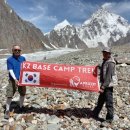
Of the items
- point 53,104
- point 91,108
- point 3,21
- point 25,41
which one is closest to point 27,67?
point 53,104

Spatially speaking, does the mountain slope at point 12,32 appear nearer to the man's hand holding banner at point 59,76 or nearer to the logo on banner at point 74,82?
the man's hand holding banner at point 59,76

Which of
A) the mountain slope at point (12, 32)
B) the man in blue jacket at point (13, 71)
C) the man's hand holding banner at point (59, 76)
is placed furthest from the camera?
the mountain slope at point (12, 32)

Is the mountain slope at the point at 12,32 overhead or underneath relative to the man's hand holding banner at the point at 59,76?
overhead

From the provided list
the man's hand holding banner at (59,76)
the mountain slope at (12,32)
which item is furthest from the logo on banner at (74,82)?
the mountain slope at (12,32)

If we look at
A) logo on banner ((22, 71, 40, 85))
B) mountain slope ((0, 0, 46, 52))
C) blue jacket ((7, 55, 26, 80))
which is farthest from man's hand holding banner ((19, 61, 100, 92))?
mountain slope ((0, 0, 46, 52))

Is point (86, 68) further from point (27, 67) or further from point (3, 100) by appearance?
point (3, 100)

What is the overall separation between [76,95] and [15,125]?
3660mm

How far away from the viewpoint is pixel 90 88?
1191cm

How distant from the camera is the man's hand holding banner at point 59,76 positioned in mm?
12039

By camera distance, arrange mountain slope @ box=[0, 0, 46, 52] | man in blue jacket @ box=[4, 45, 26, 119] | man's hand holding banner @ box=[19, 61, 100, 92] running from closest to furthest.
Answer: man in blue jacket @ box=[4, 45, 26, 119], man's hand holding banner @ box=[19, 61, 100, 92], mountain slope @ box=[0, 0, 46, 52]

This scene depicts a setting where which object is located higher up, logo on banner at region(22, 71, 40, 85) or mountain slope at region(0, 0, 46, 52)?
mountain slope at region(0, 0, 46, 52)

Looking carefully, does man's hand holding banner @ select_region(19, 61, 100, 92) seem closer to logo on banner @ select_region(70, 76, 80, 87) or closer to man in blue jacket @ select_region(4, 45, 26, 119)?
logo on banner @ select_region(70, 76, 80, 87)

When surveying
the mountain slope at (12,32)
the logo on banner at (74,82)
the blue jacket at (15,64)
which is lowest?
the logo on banner at (74,82)

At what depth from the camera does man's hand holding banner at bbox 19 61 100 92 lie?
39.5 feet
